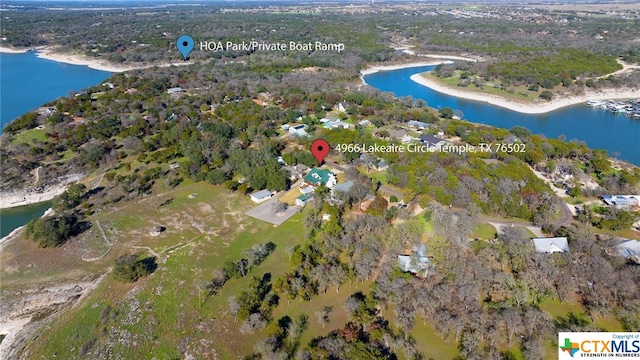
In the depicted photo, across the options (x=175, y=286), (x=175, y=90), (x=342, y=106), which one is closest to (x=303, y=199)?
(x=175, y=286)

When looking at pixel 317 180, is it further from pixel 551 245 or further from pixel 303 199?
pixel 551 245

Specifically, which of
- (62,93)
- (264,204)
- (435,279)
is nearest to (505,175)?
(435,279)

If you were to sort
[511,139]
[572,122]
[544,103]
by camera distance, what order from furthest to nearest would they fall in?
[544,103]
[572,122]
[511,139]

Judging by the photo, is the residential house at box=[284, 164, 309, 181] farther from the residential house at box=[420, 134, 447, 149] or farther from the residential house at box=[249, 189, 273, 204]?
the residential house at box=[420, 134, 447, 149]

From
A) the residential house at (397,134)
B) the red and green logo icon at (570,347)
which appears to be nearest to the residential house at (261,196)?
the residential house at (397,134)

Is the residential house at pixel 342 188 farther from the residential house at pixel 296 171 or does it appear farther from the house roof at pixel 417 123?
the house roof at pixel 417 123

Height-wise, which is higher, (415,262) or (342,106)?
(342,106)

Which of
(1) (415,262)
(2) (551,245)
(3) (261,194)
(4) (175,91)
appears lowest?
(1) (415,262)
